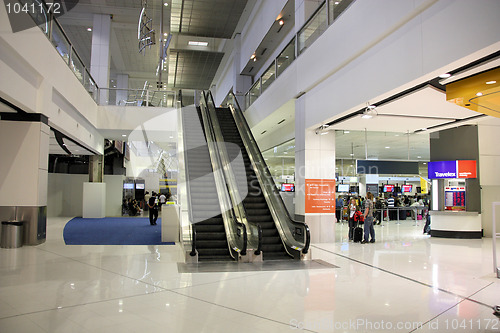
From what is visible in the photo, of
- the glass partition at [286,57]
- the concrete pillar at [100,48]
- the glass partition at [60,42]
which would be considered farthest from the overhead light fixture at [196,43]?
the glass partition at [60,42]

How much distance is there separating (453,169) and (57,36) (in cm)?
1280

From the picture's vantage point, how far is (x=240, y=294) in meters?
5.28

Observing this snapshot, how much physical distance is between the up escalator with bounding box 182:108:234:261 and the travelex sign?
7746 mm

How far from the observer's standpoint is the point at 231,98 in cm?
1736

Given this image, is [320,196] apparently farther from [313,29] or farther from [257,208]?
[313,29]

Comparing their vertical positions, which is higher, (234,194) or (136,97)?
(136,97)

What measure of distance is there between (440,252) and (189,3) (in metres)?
15.0

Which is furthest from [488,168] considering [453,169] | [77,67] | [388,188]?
[388,188]

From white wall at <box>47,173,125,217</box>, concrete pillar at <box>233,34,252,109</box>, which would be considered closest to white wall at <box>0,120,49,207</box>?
white wall at <box>47,173,125,217</box>

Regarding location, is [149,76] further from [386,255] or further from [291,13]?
[386,255]

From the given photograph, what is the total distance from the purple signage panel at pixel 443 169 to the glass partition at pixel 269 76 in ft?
21.2

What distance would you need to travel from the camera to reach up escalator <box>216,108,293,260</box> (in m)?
8.63

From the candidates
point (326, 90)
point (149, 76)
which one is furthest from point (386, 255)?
point (149, 76)

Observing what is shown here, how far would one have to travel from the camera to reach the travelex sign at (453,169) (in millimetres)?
12398
